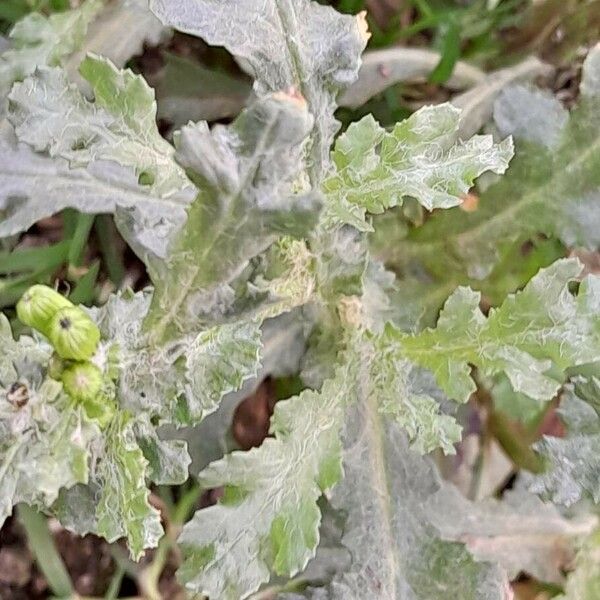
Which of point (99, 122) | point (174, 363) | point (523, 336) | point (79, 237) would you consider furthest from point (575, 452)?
point (79, 237)

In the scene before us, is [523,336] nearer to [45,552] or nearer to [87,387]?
[87,387]

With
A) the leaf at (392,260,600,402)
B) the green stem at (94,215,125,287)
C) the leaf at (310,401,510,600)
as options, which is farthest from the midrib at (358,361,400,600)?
the green stem at (94,215,125,287)

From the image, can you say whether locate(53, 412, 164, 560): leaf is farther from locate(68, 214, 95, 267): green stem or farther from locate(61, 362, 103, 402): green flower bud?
locate(68, 214, 95, 267): green stem

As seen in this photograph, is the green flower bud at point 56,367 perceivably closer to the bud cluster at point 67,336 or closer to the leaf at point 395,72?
the bud cluster at point 67,336

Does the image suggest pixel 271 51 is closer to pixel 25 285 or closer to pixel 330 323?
pixel 330 323

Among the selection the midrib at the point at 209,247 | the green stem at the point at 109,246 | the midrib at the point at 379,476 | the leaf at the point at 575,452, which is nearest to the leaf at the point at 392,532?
the midrib at the point at 379,476

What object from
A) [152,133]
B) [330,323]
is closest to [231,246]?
[152,133]
